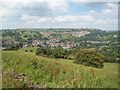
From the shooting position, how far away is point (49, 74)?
32.1 ft

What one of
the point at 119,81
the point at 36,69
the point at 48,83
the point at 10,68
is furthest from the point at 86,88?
the point at 10,68

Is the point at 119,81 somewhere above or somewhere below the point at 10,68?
below

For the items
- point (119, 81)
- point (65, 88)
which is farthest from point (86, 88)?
point (119, 81)

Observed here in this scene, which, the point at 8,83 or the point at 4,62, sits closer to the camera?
the point at 8,83

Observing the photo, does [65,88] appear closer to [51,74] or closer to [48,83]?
[48,83]

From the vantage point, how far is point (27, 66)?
1045 cm

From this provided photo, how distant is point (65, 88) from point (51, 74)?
1.65m

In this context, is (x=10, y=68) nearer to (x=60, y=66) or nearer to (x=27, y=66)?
(x=27, y=66)

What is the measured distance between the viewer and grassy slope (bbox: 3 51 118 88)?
8695 mm

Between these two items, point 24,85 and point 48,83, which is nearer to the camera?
point 24,85

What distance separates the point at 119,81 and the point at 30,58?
4.11 metres

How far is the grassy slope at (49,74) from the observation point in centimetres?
870

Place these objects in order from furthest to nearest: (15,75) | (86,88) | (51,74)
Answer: (51,74) → (15,75) → (86,88)

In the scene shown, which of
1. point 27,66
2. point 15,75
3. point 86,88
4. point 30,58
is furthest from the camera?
point 30,58
